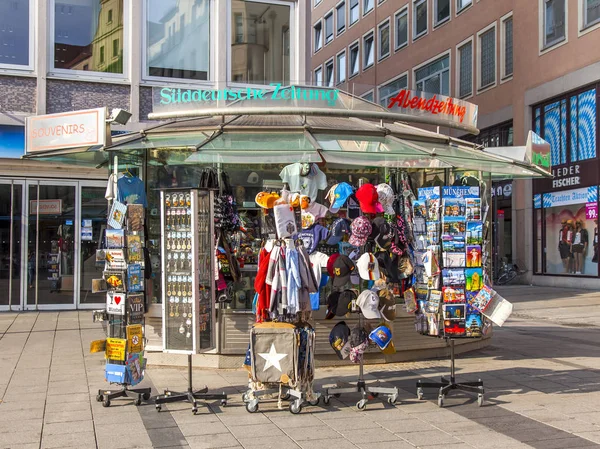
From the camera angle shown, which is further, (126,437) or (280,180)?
(280,180)

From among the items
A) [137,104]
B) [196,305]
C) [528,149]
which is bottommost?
[196,305]

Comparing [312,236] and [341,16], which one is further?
[341,16]

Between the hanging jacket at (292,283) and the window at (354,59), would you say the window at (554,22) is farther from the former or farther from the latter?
the hanging jacket at (292,283)

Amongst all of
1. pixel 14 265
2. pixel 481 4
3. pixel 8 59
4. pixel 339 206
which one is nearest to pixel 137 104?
pixel 8 59

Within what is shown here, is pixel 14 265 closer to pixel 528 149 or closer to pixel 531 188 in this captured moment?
pixel 528 149

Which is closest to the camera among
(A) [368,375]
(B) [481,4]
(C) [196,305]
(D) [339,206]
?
(C) [196,305]

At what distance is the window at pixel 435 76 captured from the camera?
30.5 m

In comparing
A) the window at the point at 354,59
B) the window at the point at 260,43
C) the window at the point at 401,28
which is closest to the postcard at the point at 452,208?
the window at the point at 260,43

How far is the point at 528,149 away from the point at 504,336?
3762 millimetres

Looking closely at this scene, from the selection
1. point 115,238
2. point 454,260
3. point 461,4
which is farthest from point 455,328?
point 461,4

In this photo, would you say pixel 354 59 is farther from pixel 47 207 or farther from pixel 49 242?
pixel 49 242

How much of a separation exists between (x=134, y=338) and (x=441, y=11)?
26972 mm

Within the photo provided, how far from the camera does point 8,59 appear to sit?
14.1m

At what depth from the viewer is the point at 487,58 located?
90.3 feet
